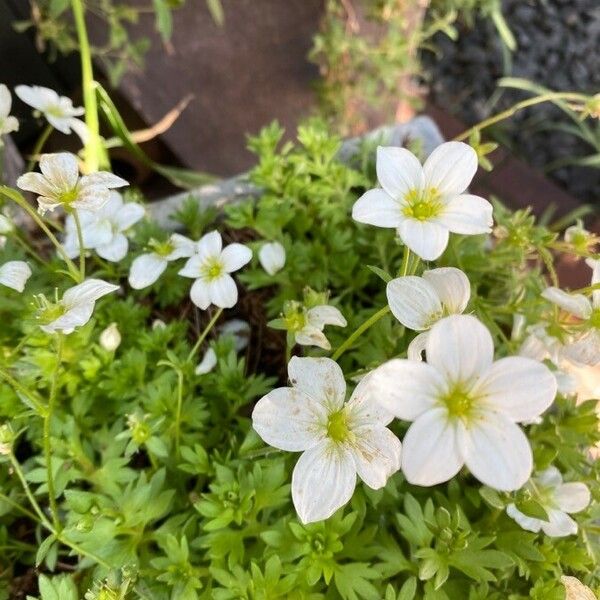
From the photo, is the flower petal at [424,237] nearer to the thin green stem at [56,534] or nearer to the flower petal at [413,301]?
the flower petal at [413,301]

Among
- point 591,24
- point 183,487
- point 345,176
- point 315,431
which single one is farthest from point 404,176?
point 591,24

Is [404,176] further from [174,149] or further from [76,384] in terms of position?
[174,149]

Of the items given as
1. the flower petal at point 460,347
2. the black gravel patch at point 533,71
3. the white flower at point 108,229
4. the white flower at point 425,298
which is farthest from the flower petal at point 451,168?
the black gravel patch at point 533,71

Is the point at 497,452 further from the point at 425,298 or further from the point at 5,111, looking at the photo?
the point at 5,111

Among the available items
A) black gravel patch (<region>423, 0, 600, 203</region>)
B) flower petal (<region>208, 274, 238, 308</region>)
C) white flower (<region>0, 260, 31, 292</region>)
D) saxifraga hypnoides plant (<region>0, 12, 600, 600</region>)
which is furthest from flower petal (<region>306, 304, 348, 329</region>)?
black gravel patch (<region>423, 0, 600, 203</region>)

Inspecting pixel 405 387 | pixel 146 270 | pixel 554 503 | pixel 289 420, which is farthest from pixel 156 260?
pixel 554 503
